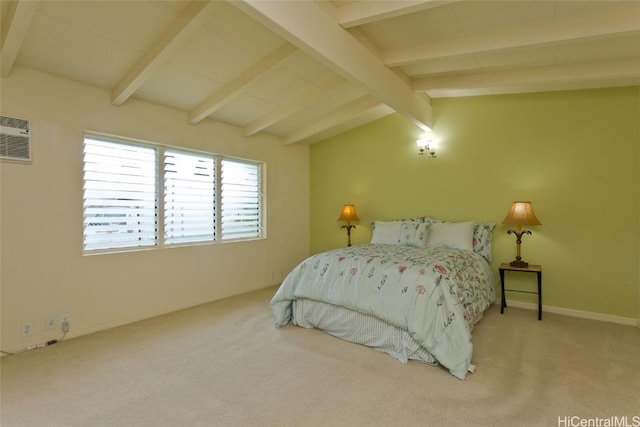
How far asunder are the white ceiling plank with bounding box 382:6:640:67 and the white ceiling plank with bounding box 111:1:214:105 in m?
1.72

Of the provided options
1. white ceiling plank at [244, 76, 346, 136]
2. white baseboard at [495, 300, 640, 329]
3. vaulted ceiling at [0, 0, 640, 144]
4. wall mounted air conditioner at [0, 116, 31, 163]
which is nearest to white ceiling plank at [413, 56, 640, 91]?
vaulted ceiling at [0, 0, 640, 144]

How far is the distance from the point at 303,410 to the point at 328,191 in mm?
3927

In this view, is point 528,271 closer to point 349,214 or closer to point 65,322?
point 349,214

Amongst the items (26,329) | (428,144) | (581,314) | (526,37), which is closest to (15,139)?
(26,329)

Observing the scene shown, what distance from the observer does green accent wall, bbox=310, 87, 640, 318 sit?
3375 mm

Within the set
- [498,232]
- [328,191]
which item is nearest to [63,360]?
[328,191]

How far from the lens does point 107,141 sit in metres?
3.30

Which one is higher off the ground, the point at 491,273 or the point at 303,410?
the point at 491,273

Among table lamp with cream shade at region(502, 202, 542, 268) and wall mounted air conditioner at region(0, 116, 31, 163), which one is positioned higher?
wall mounted air conditioner at region(0, 116, 31, 163)

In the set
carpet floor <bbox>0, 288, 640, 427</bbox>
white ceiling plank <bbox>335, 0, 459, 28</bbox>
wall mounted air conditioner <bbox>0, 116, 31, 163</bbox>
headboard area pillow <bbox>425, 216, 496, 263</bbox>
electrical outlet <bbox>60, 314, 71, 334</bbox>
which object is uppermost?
white ceiling plank <bbox>335, 0, 459, 28</bbox>

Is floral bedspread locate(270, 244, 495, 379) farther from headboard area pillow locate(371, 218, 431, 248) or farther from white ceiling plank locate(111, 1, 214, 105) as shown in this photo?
white ceiling plank locate(111, 1, 214, 105)

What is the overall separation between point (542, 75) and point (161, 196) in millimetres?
4140

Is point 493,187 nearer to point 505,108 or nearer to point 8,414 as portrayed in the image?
point 505,108

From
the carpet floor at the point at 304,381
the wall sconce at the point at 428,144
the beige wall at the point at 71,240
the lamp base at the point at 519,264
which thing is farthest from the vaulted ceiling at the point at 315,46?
the carpet floor at the point at 304,381
